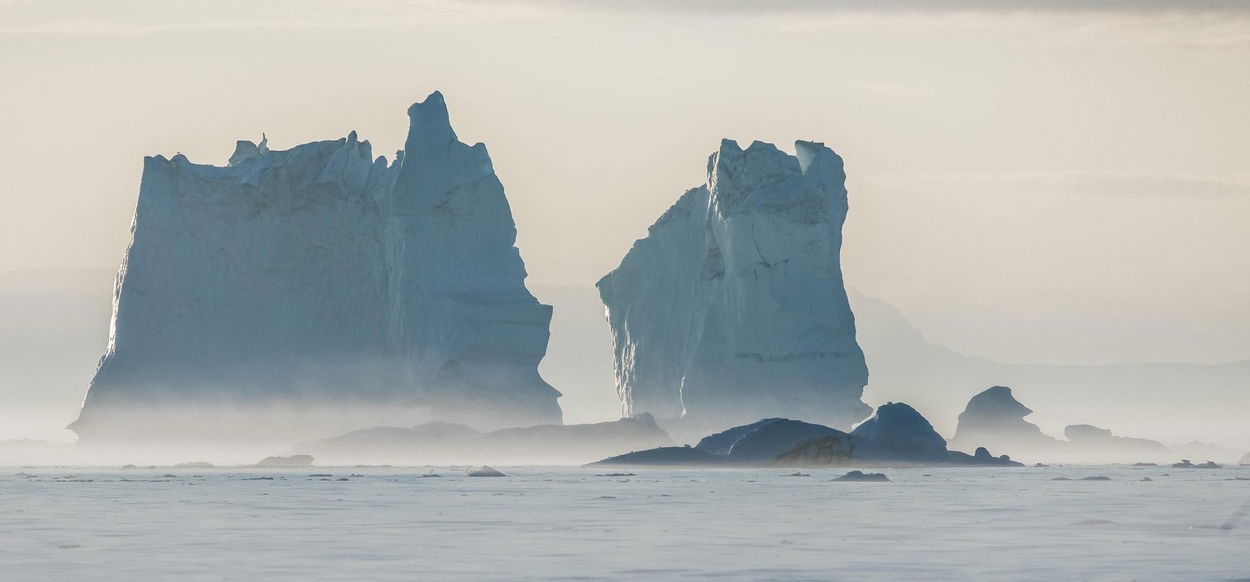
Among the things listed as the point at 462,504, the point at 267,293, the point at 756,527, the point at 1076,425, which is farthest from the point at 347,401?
the point at 756,527

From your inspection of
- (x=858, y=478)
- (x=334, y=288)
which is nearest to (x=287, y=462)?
(x=334, y=288)

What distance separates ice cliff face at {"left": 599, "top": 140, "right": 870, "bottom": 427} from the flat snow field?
1382 inches

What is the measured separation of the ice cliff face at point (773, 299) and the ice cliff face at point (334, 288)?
8.41m

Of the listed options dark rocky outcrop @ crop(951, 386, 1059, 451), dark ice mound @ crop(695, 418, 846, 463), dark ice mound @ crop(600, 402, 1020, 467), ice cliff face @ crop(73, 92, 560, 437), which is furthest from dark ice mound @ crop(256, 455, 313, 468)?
dark rocky outcrop @ crop(951, 386, 1059, 451)

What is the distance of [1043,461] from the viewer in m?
106

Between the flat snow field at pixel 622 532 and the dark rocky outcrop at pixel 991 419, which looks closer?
the flat snow field at pixel 622 532

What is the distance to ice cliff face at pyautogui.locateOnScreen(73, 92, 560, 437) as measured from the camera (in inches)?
3812

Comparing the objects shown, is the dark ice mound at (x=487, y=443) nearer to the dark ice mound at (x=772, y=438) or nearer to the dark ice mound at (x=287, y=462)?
the dark ice mound at (x=287, y=462)

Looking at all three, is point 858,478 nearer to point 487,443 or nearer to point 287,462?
point 487,443

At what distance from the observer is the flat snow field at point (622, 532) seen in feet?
99.4

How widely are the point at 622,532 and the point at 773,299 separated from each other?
202 ft

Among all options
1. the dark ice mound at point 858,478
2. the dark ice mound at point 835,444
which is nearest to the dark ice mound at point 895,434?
the dark ice mound at point 835,444

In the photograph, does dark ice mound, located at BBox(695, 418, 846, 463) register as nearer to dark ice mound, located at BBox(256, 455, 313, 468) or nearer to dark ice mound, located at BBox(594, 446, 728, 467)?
dark ice mound, located at BBox(594, 446, 728, 467)

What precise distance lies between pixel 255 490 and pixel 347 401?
40307 mm
